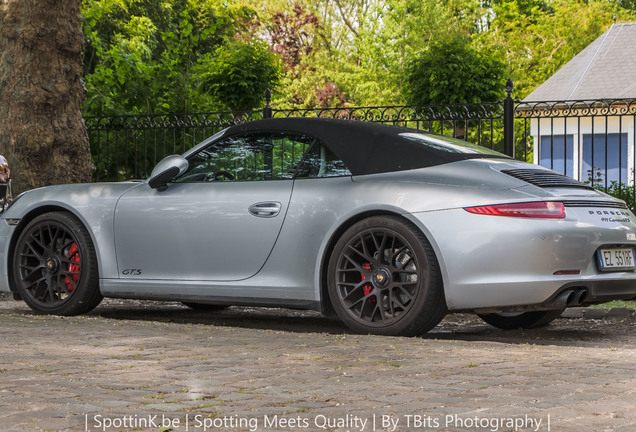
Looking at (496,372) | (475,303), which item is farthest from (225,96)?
(496,372)

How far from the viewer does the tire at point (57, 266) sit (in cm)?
768

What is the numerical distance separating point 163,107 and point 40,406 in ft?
44.5

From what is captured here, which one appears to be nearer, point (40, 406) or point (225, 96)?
point (40, 406)

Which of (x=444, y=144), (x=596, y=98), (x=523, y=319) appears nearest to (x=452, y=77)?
(x=523, y=319)

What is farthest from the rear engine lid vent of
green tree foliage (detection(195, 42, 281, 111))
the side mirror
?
green tree foliage (detection(195, 42, 281, 111))

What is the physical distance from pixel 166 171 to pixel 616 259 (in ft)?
10.3

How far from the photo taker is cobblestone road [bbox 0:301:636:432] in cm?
381

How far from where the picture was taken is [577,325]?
7.92 m

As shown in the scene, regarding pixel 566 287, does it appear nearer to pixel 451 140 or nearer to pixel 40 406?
pixel 451 140

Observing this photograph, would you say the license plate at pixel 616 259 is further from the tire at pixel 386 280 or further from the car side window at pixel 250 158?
the car side window at pixel 250 158

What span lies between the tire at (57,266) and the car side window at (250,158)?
3.06ft

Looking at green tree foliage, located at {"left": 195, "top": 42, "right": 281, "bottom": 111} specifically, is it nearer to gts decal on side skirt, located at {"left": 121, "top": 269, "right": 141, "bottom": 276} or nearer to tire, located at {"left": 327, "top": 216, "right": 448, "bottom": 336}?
gts decal on side skirt, located at {"left": 121, "top": 269, "right": 141, "bottom": 276}

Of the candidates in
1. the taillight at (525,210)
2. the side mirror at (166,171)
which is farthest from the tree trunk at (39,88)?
the taillight at (525,210)

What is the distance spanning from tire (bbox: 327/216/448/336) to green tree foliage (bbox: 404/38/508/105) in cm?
958
